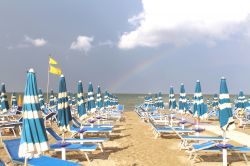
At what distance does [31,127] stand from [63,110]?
9.81ft

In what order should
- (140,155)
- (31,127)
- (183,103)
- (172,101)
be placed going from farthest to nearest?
(172,101)
(183,103)
(140,155)
(31,127)

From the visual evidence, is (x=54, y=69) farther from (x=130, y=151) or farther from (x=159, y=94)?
(x=159, y=94)

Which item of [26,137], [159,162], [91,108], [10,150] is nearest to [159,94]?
[91,108]

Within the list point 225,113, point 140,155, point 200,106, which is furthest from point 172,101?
point 225,113

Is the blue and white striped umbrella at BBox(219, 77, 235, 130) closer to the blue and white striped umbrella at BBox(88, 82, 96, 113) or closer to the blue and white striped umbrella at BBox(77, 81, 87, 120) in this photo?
the blue and white striped umbrella at BBox(77, 81, 87, 120)

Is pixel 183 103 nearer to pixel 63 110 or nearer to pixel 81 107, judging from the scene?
pixel 81 107

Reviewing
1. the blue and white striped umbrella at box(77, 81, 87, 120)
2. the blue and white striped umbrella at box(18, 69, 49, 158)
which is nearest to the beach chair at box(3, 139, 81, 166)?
the blue and white striped umbrella at box(18, 69, 49, 158)

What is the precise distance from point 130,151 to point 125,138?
3506 millimetres

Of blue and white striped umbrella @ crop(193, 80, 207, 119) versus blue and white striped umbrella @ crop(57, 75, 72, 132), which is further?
blue and white striped umbrella @ crop(193, 80, 207, 119)

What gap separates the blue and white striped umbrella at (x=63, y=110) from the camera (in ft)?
29.7

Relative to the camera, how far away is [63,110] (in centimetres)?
910

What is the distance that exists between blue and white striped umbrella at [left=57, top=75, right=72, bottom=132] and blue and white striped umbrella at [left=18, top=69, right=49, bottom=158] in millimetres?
2825

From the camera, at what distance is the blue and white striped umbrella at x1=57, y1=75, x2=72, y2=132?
29.7 ft

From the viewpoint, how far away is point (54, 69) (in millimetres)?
12961
